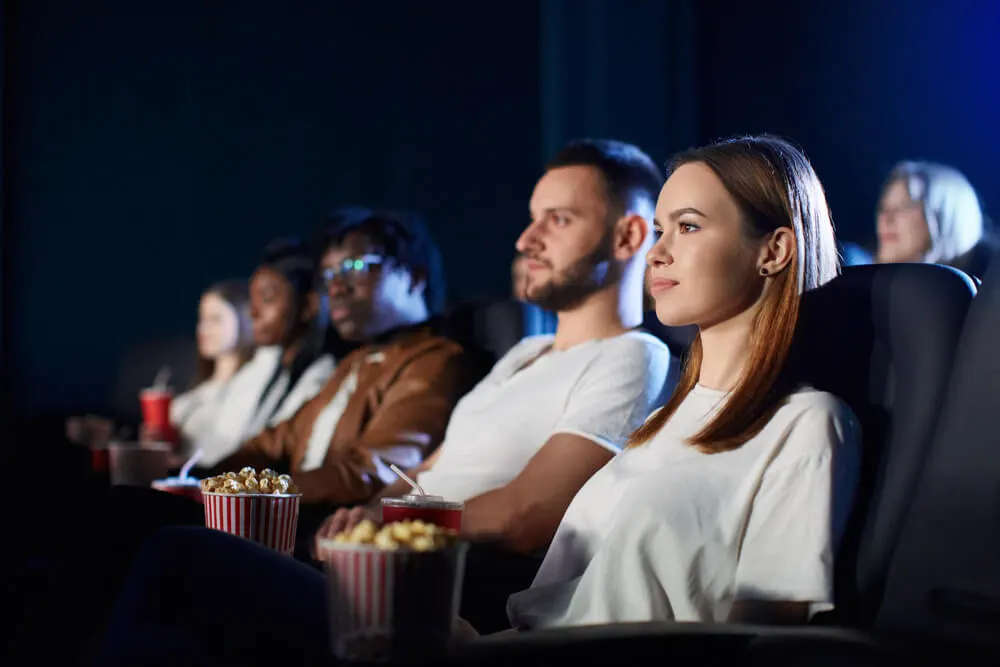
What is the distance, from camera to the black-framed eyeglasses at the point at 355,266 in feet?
9.45

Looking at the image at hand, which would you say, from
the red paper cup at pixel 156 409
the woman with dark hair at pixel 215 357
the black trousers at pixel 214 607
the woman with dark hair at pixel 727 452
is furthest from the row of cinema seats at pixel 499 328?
the woman with dark hair at pixel 215 357

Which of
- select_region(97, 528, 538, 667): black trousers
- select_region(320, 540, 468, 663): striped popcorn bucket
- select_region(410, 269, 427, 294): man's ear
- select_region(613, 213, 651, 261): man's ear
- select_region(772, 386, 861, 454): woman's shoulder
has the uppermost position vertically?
select_region(613, 213, 651, 261): man's ear

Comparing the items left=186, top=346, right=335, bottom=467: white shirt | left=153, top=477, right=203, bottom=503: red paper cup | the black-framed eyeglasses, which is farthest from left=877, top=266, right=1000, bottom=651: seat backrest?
left=186, top=346, right=335, bottom=467: white shirt

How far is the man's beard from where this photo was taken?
198 cm

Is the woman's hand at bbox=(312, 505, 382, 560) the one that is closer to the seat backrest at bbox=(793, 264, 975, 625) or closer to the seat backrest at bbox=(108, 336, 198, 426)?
the seat backrest at bbox=(793, 264, 975, 625)

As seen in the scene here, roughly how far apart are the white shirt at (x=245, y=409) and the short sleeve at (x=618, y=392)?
5.89 feet

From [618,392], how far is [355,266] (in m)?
1.25

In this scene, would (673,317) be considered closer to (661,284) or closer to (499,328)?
(661,284)

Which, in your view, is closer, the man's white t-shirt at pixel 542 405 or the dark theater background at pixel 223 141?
the man's white t-shirt at pixel 542 405

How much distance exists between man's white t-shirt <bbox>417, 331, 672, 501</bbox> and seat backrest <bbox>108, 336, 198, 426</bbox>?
3617mm

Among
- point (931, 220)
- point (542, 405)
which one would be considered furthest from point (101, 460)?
point (931, 220)

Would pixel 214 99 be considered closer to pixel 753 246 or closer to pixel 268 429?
pixel 268 429

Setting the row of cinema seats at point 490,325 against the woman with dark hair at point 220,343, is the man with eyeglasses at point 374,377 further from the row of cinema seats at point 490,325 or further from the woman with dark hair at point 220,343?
the woman with dark hair at point 220,343

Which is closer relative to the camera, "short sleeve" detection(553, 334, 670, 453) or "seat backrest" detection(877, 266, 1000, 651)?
"seat backrest" detection(877, 266, 1000, 651)
